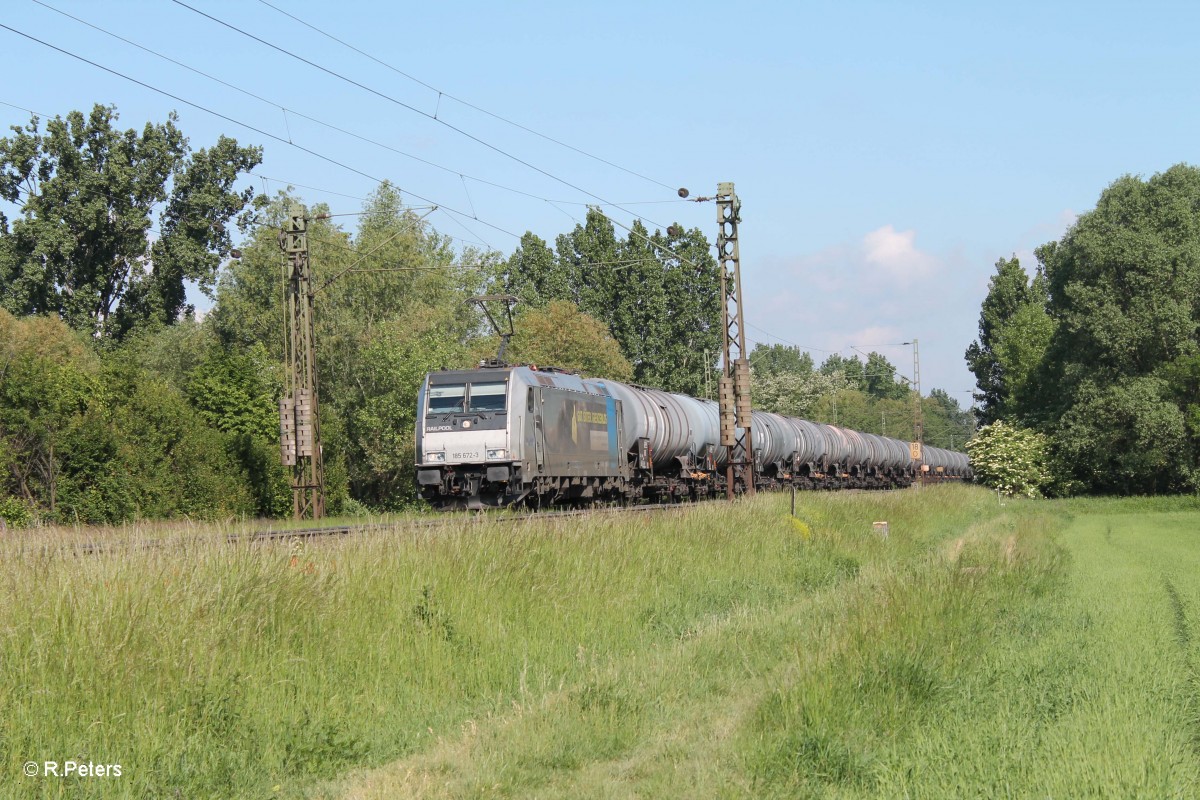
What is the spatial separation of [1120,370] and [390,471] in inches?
1299

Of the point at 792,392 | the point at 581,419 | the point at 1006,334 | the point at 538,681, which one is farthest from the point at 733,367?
the point at 792,392

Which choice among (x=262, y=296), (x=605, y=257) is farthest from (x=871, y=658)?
(x=605, y=257)

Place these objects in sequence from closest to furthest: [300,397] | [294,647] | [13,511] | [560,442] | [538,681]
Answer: [294,647]
[538,681]
[560,442]
[13,511]
[300,397]

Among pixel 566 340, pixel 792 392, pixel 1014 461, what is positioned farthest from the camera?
pixel 792 392

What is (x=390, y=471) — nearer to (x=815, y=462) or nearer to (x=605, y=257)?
(x=815, y=462)

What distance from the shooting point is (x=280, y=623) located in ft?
30.1

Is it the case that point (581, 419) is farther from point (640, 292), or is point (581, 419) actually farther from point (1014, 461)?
point (640, 292)

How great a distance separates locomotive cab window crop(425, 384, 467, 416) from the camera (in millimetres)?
24828

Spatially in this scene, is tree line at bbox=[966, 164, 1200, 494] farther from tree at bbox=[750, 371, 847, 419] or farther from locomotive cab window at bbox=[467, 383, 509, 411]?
tree at bbox=[750, 371, 847, 419]

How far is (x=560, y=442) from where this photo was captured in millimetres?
26422

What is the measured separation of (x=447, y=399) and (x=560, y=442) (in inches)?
116

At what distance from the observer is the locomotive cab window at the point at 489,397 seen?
24.4 meters

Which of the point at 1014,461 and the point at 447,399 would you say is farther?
the point at 1014,461

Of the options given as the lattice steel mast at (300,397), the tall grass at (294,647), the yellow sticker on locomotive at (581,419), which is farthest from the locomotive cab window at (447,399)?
the tall grass at (294,647)
